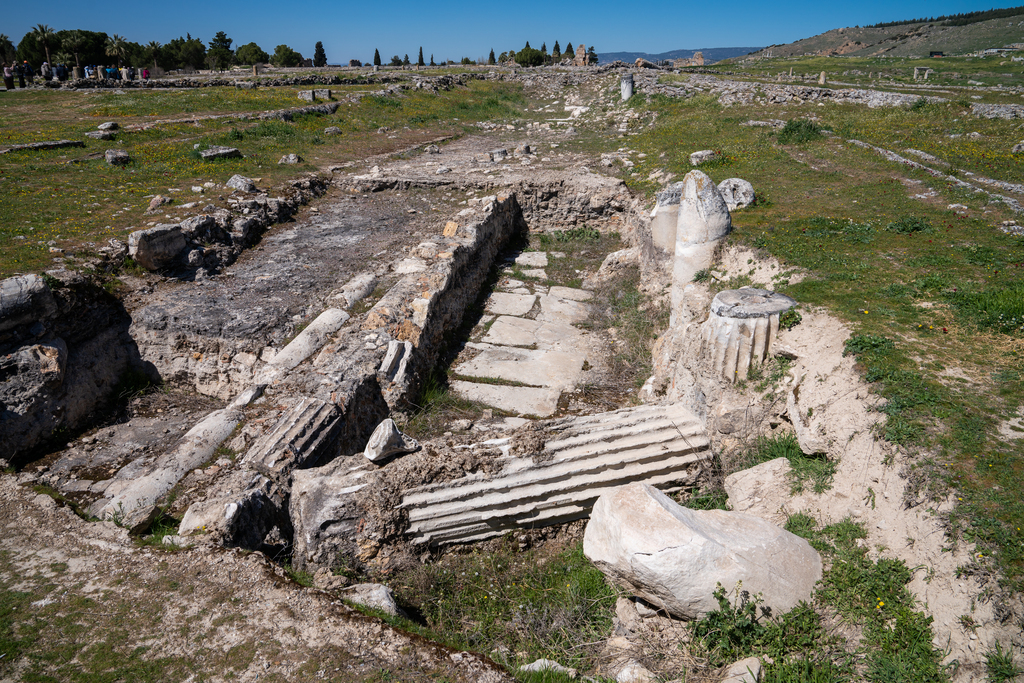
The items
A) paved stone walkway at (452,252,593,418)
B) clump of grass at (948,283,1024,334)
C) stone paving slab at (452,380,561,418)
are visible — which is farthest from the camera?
paved stone walkway at (452,252,593,418)

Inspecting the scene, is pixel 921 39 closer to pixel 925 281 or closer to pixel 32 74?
pixel 925 281

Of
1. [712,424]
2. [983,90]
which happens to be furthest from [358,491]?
[983,90]

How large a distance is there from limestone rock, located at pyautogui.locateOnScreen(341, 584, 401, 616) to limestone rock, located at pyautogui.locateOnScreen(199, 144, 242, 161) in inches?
454

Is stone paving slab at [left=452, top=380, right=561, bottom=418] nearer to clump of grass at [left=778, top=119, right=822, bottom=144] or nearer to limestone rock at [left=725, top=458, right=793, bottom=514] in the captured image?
limestone rock at [left=725, top=458, right=793, bottom=514]

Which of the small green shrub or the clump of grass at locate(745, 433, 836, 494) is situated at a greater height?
the small green shrub

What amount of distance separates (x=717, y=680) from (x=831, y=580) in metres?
0.96

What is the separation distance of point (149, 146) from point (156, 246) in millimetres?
7346

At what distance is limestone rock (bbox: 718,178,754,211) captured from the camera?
802cm

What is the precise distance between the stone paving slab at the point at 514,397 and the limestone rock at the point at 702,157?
23.2 feet

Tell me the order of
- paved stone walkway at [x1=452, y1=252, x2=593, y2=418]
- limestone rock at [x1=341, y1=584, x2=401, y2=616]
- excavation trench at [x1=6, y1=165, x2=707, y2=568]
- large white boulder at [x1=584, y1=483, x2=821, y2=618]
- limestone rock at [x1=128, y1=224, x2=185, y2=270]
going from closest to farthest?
large white boulder at [x1=584, y1=483, x2=821, y2=618]
limestone rock at [x1=341, y1=584, x2=401, y2=616]
excavation trench at [x1=6, y1=165, x2=707, y2=568]
paved stone walkway at [x1=452, y1=252, x2=593, y2=418]
limestone rock at [x1=128, y1=224, x2=185, y2=270]

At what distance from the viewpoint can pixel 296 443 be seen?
14.1 ft

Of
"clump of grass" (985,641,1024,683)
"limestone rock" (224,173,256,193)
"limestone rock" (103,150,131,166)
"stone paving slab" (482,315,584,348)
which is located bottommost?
"stone paving slab" (482,315,584,348)

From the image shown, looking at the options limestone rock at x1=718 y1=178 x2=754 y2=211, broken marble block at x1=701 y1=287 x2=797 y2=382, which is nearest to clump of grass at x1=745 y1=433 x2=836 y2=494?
broken marble block at x1=701 y1=287 x2=797 y2=382

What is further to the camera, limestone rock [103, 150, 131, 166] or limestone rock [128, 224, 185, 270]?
limestone rock [103, 150, 131, 166]
